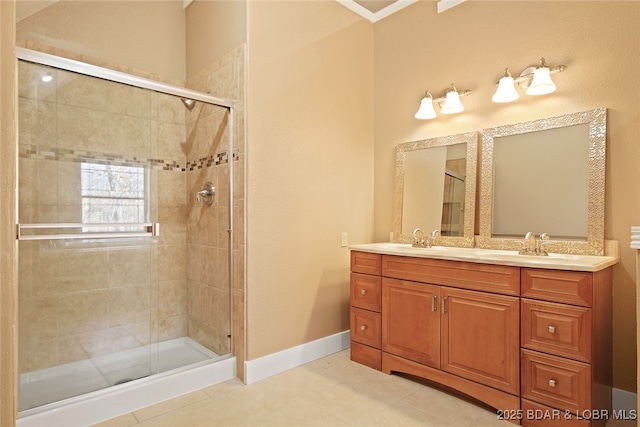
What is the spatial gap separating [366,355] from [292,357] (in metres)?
0.54

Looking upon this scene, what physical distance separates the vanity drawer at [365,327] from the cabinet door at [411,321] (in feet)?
0.21

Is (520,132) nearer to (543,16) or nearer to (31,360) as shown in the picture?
(543,16)

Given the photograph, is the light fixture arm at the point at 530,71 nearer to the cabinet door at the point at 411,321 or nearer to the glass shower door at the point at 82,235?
the cabinet door at the point at 411,321

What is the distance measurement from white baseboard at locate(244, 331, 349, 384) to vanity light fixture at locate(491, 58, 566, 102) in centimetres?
213

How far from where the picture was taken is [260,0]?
243 centimetres

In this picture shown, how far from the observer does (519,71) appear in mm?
2346

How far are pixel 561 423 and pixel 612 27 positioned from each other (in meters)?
2.13

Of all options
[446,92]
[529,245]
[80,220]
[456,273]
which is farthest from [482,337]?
[80,220]

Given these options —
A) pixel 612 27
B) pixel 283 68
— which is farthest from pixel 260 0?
pixel 612 27

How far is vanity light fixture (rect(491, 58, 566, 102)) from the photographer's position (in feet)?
7.04

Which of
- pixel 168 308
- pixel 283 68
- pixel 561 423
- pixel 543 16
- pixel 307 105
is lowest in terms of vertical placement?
pixel 561 423

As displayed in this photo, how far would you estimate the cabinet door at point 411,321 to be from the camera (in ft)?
7.18

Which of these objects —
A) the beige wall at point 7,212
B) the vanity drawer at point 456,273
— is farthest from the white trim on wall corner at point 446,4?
the beige wall at point 7,212

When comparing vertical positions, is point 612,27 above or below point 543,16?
below
